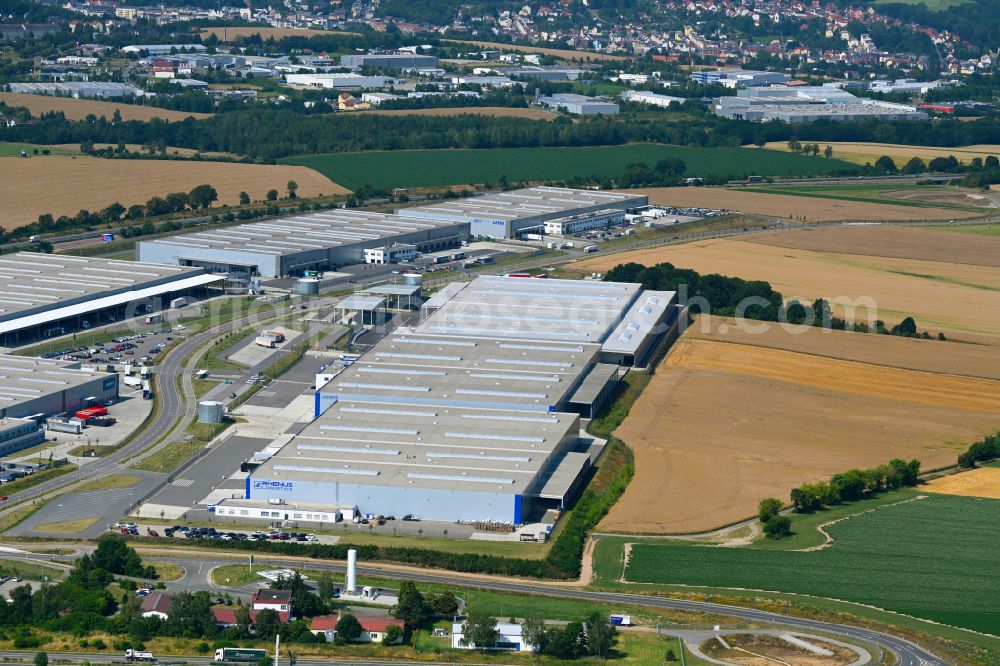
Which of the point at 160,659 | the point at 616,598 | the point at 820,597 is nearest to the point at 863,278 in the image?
the point at 820,597

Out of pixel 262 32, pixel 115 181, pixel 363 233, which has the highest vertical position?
pixel 262 32

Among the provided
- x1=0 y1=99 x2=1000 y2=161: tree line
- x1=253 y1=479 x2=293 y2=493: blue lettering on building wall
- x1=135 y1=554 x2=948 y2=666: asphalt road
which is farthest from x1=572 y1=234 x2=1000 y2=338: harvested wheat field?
x1=0 y1=99 x2=1000 y2=161: tree line

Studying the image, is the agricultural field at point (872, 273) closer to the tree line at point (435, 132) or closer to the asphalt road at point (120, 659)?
the tree line at point (435, 132)

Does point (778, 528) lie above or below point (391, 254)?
below

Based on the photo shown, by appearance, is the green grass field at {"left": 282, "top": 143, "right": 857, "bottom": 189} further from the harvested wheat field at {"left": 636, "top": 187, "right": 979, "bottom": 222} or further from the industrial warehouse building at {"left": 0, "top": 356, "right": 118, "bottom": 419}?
the industrial warehouse building at {"left": 0, "top": 356, "right": 118, "bottom": 419}

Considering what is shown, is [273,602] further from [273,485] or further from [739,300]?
[739,300]

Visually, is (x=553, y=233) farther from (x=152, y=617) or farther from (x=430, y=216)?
(x=152, y=617)
